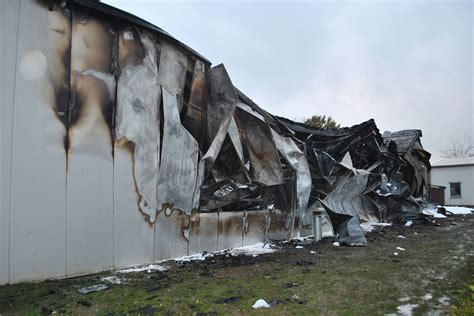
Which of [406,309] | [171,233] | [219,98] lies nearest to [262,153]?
[219,98]

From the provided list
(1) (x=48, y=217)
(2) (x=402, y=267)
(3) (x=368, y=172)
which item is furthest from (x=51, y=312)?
(3) (x=368, y=172)

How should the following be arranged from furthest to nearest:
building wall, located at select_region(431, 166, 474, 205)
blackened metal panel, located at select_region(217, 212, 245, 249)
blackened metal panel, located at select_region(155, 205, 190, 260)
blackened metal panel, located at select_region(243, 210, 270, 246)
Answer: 1. building wall, located at select_region(431, 166, 474, 205)
2. blackened metal panel, located at select_region(243, 210, 270, 246)
3. blackened metal panel, located at select_region(217, 212, 245, 249)
4. blackened metal panel, located at select_region(155, 205, 190, 260)

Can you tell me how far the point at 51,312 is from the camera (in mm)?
3562

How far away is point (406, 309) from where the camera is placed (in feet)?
12.7

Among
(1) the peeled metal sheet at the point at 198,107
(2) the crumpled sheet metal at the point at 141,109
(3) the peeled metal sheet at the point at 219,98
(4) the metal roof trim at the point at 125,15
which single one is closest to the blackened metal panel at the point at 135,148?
(2) the crumpled sheet metal at the point at 141,109

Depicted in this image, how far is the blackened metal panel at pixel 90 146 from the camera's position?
4.89 meters

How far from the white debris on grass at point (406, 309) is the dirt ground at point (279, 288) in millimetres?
11

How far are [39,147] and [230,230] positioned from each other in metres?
4.00

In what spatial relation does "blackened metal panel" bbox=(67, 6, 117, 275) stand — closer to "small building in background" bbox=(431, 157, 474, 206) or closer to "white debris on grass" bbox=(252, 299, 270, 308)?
"white debris on grass" bbox=(252, 299, 270, 308)

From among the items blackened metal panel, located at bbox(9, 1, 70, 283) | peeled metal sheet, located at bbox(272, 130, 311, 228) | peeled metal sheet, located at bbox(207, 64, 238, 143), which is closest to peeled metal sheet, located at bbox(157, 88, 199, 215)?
peeled metal sheet, located at bbox(207, 64, 238, 143)

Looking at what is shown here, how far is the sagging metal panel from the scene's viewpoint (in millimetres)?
4254

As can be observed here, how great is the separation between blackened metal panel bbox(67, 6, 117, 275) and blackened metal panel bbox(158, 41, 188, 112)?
98 cm

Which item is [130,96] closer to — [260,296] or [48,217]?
[48,217]

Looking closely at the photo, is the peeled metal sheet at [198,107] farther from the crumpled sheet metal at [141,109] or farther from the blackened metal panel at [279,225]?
the blackened metal panel at [279,225]
